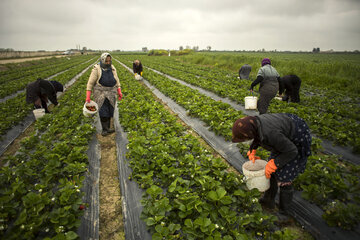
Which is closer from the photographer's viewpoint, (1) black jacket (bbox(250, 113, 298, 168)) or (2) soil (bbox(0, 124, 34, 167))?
(1) black jacket (bbox(250, 113, 298, 168))

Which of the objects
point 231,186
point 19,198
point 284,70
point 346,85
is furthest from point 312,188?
point 284,70

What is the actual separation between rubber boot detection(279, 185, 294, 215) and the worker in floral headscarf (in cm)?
452

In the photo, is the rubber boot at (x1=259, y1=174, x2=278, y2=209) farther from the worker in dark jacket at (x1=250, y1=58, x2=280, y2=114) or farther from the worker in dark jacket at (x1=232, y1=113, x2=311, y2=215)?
the worker in dark jacket at (x1=250, y1=58, x2=280, y2=114)

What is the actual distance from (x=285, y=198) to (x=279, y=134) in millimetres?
1087

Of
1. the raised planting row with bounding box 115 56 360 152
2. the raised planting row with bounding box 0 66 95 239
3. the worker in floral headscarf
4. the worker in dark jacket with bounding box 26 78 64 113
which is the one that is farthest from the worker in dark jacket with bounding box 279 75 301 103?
the worker in dark jacket with bounding box 26 78 64 113

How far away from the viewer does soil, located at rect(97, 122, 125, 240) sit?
2.47m

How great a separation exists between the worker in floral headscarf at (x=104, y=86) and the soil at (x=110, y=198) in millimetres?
1042

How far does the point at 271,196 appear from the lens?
2.59 metres

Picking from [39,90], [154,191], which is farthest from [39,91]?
[154,191]

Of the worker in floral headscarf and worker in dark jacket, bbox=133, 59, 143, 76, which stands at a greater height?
worker in dark jacket, bbox=133, 59, 143, 76

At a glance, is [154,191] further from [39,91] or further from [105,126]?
[39,91]

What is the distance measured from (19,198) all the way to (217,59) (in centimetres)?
2423

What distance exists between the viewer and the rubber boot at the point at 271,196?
2.51m

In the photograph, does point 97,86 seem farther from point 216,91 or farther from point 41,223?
point 216,91
